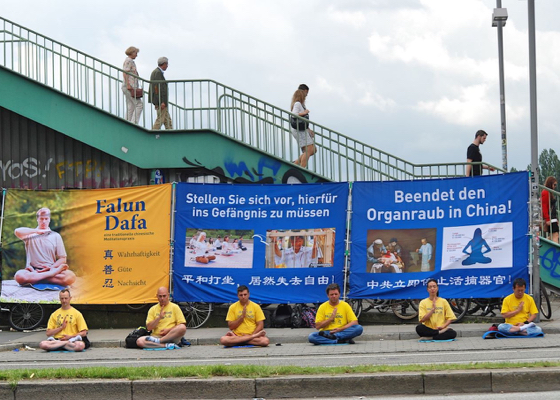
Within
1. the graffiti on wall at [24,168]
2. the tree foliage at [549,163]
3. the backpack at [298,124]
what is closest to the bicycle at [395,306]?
the backpack at [298,124]

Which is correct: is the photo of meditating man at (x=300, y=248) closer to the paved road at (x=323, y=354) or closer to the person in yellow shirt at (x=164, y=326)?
the paved road at (x=323, y=354)

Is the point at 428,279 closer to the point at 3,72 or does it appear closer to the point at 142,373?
the point at 142,373

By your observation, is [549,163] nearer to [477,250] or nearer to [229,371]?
[477,250]

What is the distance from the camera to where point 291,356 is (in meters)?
12.2

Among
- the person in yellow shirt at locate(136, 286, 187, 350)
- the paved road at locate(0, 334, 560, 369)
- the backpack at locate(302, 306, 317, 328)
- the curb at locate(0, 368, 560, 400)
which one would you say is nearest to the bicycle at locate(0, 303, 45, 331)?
the paved road at locate(0, 334, 560, 369)

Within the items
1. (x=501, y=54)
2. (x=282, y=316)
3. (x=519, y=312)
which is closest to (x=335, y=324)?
(x=282, y=316)

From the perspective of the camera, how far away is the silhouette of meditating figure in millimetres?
14680

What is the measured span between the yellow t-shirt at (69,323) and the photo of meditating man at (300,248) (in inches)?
140

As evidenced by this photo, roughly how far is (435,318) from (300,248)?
118 inches

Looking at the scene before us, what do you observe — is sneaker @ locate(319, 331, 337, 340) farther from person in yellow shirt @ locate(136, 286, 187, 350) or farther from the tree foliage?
the tree foliage

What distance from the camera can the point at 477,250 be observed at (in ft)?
48.3

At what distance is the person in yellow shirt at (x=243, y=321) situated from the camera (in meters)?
13.5

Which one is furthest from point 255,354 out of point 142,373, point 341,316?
point 142,373

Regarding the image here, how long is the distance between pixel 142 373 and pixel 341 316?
472 cm
